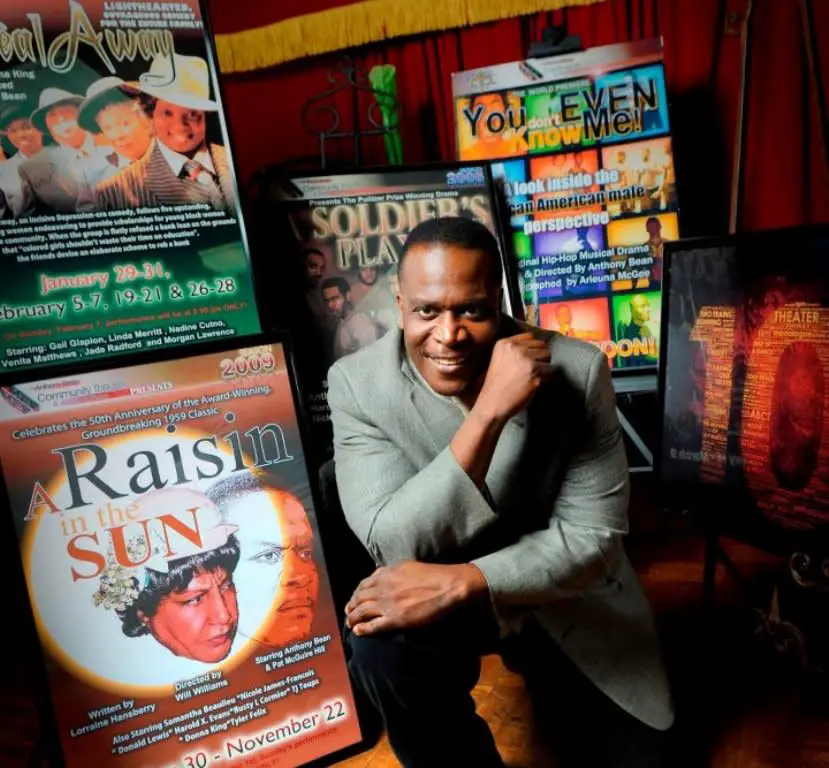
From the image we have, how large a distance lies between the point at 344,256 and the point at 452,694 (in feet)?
4.50

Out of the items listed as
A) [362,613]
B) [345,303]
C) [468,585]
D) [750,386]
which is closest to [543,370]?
[468,585]

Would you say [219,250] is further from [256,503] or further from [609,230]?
[609,230]

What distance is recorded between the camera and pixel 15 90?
1628 mm

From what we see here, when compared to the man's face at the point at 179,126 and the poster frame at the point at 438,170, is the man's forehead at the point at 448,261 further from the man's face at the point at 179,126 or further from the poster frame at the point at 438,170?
the poster frame at the point at 438,170

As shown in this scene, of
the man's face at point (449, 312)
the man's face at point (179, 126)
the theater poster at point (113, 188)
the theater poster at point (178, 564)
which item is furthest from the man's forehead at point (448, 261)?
the man's face at point (179, 126)

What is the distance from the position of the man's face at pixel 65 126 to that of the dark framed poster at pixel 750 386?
4.81 feet

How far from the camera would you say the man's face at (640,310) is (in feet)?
8.03

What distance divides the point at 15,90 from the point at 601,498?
154 centimetres

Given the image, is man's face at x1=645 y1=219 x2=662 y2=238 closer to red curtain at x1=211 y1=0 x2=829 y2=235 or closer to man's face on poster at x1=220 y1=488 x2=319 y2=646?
red curtain at x1=211 y1=0 x2=829 y2=235

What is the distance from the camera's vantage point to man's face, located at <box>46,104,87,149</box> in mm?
1664

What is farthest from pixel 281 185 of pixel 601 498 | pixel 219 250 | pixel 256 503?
pixel 601 498

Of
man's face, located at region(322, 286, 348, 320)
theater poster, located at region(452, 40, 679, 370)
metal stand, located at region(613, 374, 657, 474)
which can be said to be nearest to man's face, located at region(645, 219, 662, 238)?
theater poster, located at region(452, 40, 679, 370)

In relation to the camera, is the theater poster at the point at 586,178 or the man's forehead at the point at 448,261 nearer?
the man's forehead at the point at 448,261

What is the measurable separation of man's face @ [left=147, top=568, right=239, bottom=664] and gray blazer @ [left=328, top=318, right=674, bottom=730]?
0.34 metres
